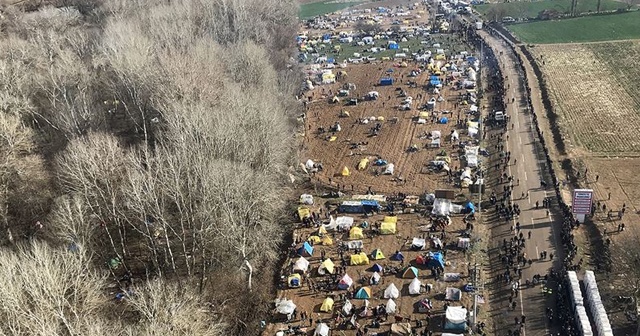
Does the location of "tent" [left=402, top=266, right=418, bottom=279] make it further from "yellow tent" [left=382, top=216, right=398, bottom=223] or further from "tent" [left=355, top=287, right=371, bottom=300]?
"yellow tent" [left=382, top=216, right=398, bottom=223]

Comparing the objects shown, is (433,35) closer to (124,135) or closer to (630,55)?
(630,55)

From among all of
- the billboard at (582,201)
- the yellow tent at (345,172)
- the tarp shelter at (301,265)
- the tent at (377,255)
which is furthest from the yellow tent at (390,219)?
the billboard at (582,201)

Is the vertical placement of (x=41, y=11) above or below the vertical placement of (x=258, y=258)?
above

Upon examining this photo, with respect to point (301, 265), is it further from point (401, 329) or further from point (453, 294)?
point (453, 294)

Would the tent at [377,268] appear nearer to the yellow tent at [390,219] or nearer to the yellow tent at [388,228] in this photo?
the yellow tent at [388,228]

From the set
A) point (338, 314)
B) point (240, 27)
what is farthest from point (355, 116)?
point (338, 314)

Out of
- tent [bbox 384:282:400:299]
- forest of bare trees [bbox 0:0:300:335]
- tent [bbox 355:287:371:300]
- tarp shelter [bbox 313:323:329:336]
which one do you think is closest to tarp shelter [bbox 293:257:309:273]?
forest of bare trees [bbox 0:0:300:335]

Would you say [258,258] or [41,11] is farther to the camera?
[41,11]
